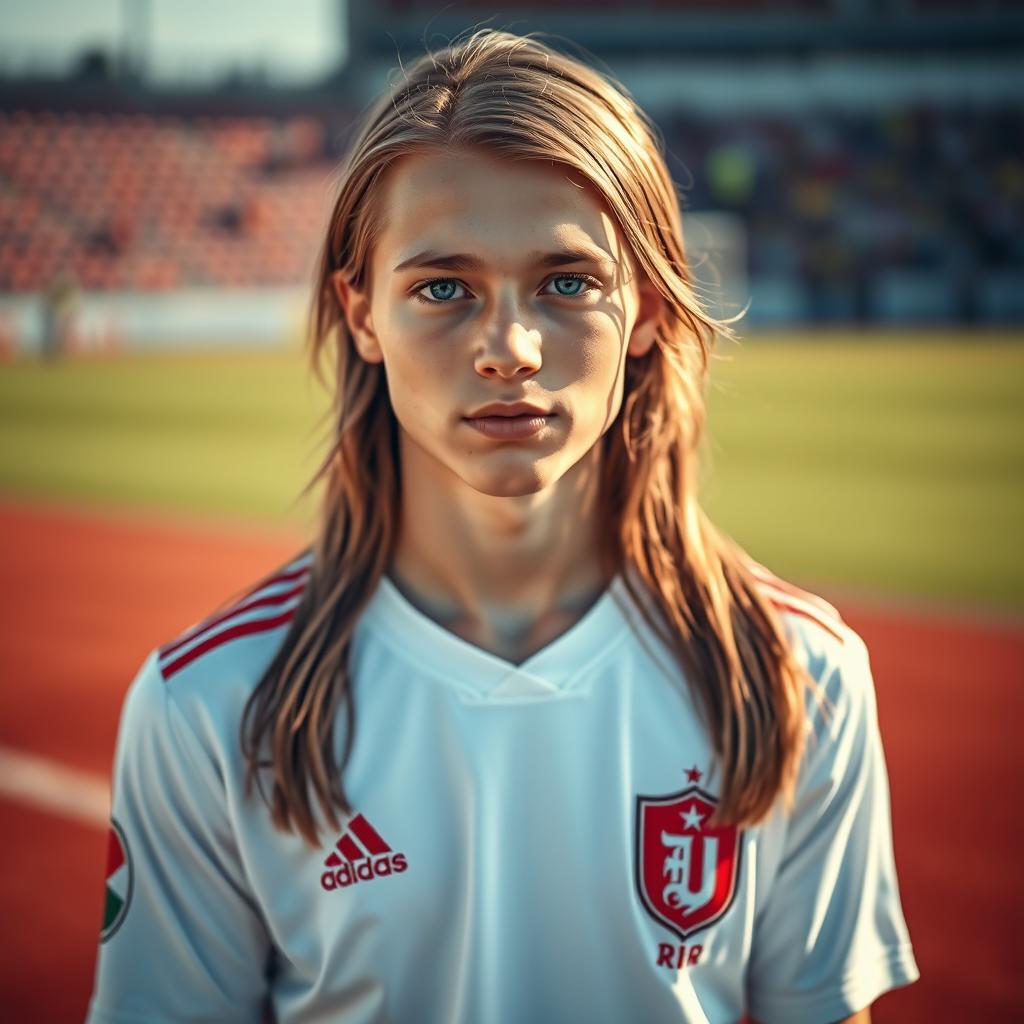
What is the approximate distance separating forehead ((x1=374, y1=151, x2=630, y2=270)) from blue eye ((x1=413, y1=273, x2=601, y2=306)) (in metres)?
0.04

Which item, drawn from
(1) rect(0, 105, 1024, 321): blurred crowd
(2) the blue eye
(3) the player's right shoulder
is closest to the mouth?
(2) the blue eye

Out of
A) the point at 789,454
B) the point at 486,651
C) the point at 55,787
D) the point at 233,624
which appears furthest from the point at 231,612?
the point at 789,454

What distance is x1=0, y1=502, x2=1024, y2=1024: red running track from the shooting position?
3516mm

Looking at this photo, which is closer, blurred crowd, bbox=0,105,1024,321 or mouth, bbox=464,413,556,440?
mouth, bbox=464,413,556,440

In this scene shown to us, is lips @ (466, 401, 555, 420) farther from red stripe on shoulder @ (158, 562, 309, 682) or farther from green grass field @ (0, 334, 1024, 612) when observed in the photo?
green grass field @ (0, 334, 1024, 612)

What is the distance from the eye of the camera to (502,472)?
1.56 m

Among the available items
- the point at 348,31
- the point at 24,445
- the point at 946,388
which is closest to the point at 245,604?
the point at 24,445

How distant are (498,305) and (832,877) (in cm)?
100

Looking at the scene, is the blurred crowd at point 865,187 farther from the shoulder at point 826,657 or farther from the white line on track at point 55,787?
the shoulder at point 826,657

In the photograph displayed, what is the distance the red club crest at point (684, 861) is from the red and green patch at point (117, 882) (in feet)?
2.44

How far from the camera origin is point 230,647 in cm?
170

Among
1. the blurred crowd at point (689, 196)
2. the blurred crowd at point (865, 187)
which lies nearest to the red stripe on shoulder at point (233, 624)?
the blurred crowd at point (689, 196)

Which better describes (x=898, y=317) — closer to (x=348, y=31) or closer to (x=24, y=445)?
(x=348, y=31)

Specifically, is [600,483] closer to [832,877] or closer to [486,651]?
[486,651]
